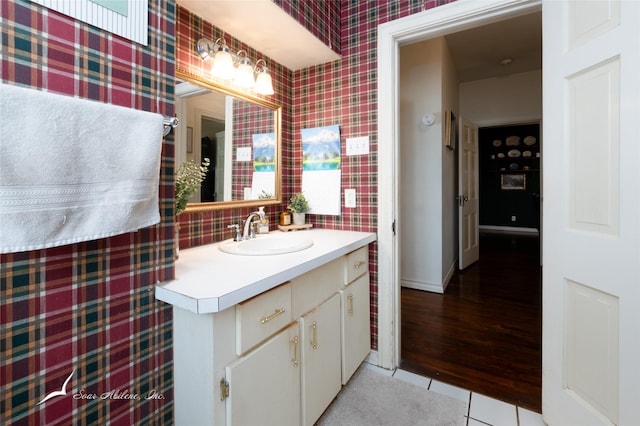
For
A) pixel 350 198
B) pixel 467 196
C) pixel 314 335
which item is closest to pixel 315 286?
pixel 314 335

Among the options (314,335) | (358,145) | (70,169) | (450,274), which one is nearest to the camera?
Result: (70,169)

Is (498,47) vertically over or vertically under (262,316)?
over

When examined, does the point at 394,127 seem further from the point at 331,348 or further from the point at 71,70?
the point at 71,70

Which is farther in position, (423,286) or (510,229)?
(510,229)

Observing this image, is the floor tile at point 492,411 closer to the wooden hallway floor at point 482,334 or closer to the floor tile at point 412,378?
the wooden hallway floor at point 482,334

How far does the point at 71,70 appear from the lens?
2.65 ft

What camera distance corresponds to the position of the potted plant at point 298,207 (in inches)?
82.3

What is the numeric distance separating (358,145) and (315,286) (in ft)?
3.18

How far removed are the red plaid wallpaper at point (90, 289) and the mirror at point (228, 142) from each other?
0.50 meters

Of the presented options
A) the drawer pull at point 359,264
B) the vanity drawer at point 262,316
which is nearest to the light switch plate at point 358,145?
the drawer pull at point 359,264

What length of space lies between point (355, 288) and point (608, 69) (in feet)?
4.55

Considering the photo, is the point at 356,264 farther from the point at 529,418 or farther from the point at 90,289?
the point at 90,289

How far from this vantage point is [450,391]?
5.57 ft

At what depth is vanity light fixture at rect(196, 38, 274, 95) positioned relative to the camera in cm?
155
